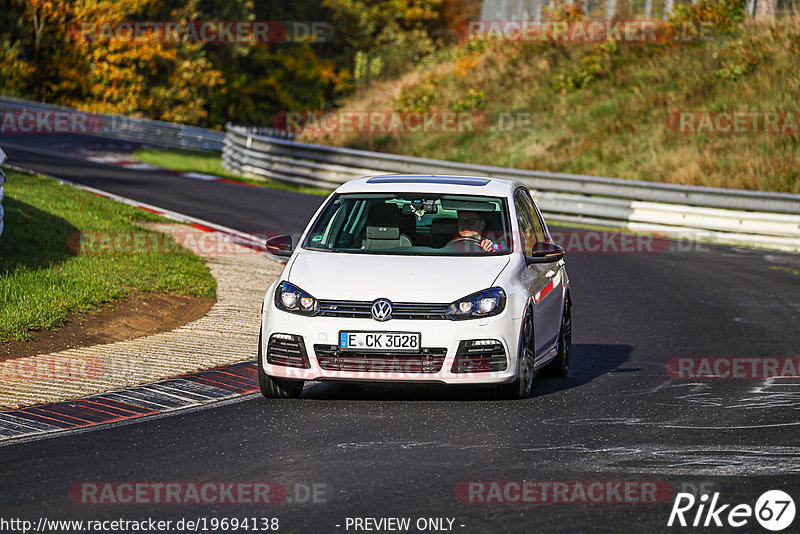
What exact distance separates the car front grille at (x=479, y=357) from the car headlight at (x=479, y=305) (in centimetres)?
20

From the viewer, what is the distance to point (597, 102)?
34.2m

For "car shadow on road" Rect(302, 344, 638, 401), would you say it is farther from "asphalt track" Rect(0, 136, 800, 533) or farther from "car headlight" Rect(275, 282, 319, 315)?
"car headlight" Rect(275, 282, 319, 315)

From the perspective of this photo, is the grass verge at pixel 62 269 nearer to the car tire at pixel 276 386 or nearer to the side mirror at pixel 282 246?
the side mirror at pixel 282 246

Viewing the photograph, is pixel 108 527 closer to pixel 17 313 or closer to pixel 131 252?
pixel 17 313

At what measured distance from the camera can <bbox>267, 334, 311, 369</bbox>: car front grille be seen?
8.71 metres

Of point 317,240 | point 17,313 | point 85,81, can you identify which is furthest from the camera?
point 85,81

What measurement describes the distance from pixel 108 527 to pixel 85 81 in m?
49.4

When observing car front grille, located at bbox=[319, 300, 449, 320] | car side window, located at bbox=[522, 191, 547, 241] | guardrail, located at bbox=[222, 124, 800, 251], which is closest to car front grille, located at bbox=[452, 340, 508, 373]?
car front grille, located at bbox=[319, 300, 449, 320]

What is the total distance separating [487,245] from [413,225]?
2.08ft

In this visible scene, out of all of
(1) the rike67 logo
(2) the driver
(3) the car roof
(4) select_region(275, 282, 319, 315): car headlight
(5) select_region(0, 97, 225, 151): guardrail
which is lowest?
(5) select_region(0, 97, 225, 151): guardrail

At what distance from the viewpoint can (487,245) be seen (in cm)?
972

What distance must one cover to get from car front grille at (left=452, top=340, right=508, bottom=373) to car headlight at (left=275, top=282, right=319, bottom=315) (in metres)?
1.07

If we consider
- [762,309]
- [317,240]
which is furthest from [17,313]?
[762,309]

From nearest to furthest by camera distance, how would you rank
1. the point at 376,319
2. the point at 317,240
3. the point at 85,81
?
the point at 376,319 → the point at 317,240 → the point at 85,81
